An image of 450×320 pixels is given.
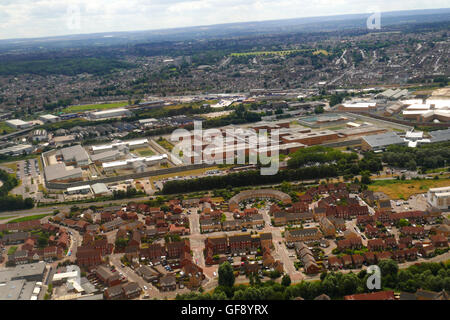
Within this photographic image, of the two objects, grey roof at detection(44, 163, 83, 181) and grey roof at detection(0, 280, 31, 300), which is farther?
grey roof at detection(44, 163, 83, 181)

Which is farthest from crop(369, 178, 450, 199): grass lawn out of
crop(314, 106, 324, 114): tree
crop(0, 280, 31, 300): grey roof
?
crop(314, 106, 324, 114): tree

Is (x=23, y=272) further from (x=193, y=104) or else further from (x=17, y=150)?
(x=193, y=104)

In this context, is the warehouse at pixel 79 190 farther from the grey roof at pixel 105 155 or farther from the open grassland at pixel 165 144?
the open grassland at pixel 165 144

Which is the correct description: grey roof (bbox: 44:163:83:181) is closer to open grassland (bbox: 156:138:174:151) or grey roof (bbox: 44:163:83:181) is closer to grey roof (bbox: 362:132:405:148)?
open grassland (bbox: 156:138:174:151)

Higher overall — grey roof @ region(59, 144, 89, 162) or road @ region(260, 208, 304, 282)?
grey roof @ region(59, 144, 89, 162)
